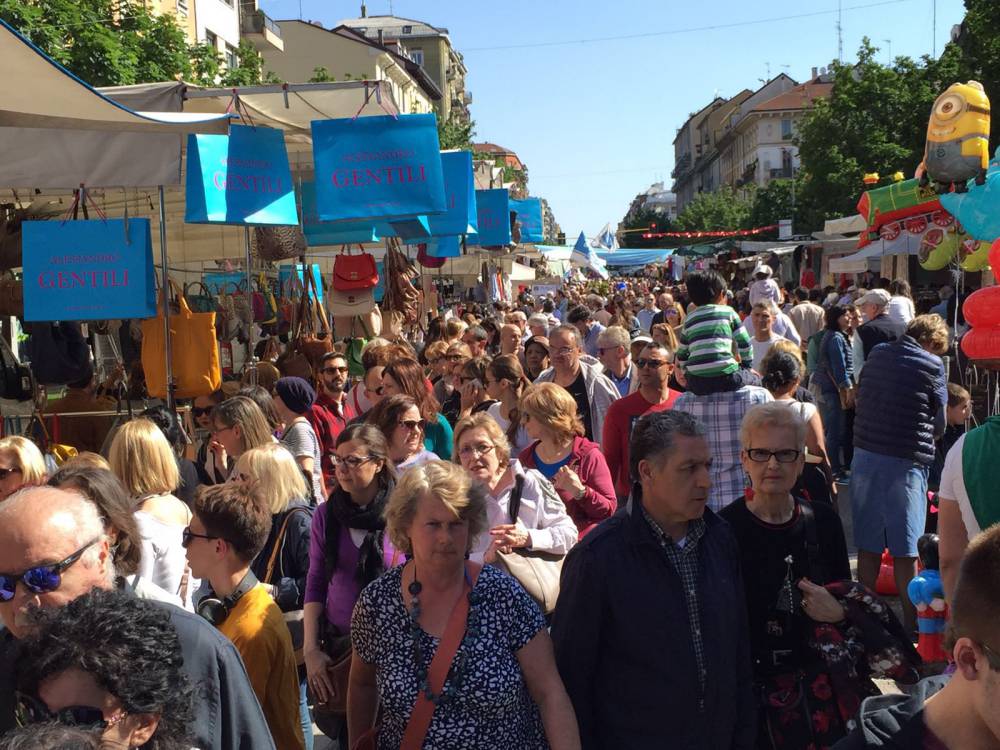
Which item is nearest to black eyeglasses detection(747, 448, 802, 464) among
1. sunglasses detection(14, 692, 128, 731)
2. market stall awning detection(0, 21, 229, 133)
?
sunglasses detection(14, 692, 128, 731)

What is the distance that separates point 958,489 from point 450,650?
1628 millimetres

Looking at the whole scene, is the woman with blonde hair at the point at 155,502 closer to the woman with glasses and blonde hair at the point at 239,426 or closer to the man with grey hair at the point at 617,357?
the woman with glasses and blonde hair at the point at 239,426

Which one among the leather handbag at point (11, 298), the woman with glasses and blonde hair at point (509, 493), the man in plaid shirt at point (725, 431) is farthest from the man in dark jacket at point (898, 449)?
the leather handbag at point (11, 298)

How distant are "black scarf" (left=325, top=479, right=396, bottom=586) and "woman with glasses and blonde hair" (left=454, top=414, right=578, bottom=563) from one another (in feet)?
1.29

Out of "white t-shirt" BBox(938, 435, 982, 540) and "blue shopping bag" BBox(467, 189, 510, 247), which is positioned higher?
"blue shopping bag" BBox(467, 189, 510, 247)

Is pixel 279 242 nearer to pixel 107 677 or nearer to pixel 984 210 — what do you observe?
pixel 984 210

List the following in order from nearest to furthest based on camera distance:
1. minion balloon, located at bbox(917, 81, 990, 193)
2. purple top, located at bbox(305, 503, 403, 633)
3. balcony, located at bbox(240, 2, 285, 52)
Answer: purple top, located at bbox(305, 503, 403, 633)
minion balloon, located at bbox(917, 81, 990, 193)
balcony, located at bbox(240, 2, 285, 52)

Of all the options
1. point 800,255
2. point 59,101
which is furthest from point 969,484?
point 800,255

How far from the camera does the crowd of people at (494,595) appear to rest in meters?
2.13

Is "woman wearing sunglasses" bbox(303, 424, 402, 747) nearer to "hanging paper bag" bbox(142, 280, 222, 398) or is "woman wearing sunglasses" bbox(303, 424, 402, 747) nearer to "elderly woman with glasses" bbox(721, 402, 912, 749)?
"elderly woman with glasses" bbox(721, 402, 912, 749)

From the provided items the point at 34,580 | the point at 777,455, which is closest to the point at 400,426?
the point at 777,455

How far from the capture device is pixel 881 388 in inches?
251

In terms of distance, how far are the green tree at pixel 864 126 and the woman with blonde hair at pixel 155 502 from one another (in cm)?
3453

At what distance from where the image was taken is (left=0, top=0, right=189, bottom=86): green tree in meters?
17.2
